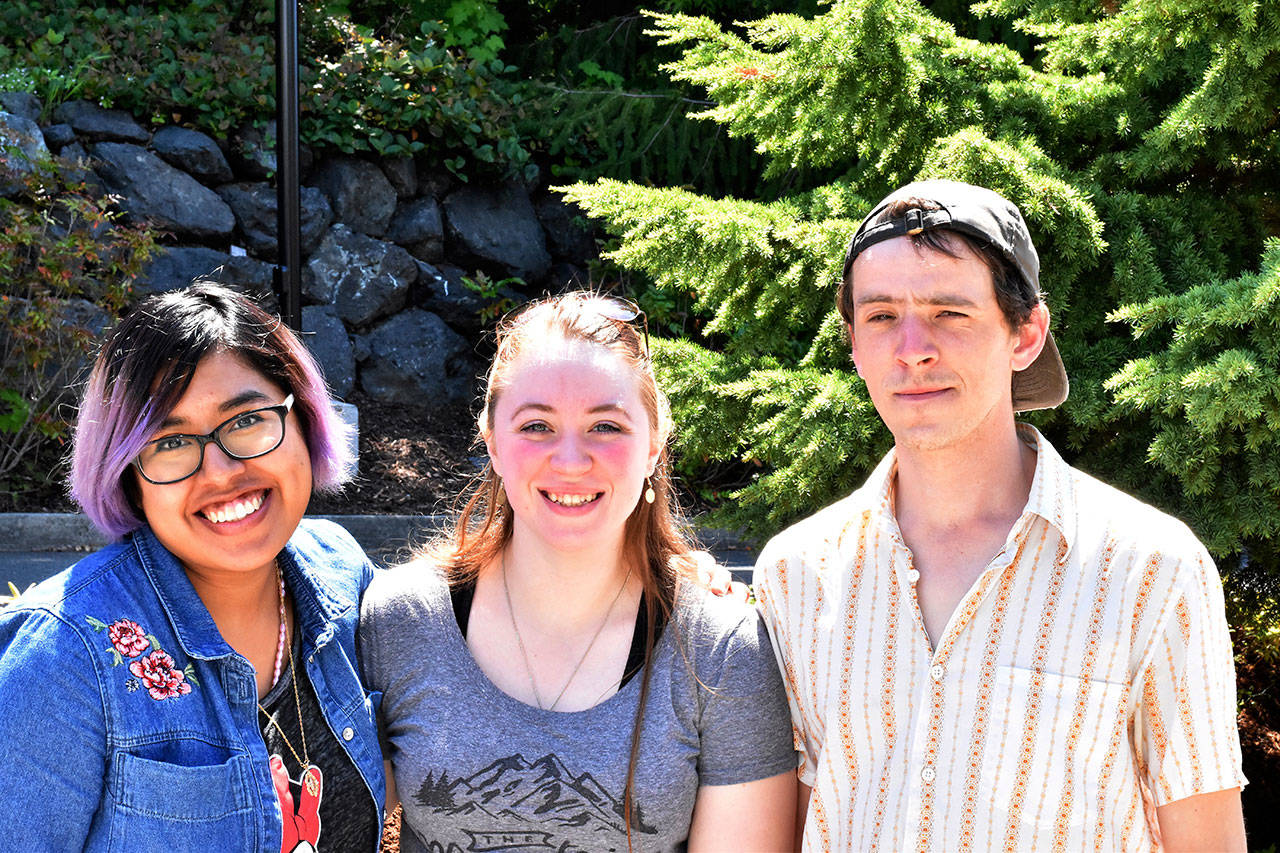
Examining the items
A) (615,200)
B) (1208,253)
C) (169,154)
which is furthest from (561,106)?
(1208,253)

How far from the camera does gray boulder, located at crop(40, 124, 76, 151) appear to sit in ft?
25.6

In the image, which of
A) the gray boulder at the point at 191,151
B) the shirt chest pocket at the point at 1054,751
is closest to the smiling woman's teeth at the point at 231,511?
the shirt chest pocket at the point at 1054,751

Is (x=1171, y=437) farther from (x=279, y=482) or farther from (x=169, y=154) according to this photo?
(x=169, y=154)

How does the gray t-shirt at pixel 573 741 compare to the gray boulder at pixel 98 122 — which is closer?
the gray t-shirt at pixel 573 741

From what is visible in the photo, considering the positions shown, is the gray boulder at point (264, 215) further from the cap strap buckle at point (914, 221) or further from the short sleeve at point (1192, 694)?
the short sleeve at point (1192, 694)

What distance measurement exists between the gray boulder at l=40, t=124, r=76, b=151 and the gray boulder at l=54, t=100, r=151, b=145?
0.13 meters

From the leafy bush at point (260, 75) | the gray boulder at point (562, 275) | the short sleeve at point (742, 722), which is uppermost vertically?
the leafy bush at point (260, 75)

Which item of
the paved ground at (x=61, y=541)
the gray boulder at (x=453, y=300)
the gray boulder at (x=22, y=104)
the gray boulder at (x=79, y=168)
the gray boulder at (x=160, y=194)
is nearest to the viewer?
the paved ground at (x=61, y=541)

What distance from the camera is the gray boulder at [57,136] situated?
25.6ft

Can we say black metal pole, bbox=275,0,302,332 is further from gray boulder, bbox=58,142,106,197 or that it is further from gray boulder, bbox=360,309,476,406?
gray boulder, bbox=360,309,476,406

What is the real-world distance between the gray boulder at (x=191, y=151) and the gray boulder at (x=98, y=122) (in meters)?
0.13

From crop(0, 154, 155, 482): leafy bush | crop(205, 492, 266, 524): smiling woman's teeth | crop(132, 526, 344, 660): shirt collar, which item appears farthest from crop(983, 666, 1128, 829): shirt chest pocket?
crop(0, 154, 155, 482): leafy bush

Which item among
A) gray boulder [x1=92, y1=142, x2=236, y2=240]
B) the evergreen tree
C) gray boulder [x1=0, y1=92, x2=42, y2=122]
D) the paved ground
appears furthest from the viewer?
gray boulder [x1=92, y1=142, x2=236, y2=240]

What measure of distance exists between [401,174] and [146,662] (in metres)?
7.53
